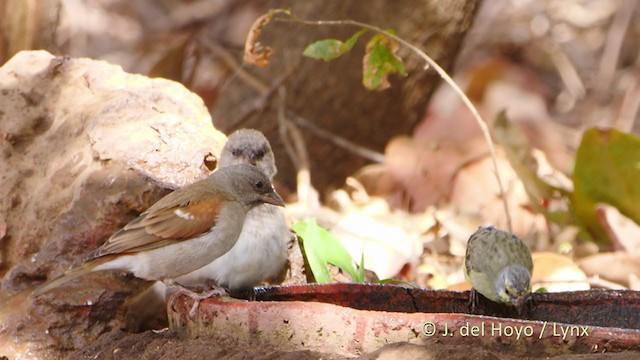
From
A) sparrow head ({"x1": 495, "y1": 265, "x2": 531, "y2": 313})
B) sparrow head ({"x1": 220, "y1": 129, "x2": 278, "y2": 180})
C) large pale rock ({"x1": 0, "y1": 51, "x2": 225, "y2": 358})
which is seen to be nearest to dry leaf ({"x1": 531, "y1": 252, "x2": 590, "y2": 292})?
sparrow head ({"x1": 495, "y1": 265, "x2": 531, "y2": 313})

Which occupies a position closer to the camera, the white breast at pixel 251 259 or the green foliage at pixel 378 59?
the white breast at pixel 251 259

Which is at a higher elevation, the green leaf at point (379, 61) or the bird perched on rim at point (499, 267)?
the green leaf at point (379, 61)

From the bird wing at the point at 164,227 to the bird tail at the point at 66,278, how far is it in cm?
7

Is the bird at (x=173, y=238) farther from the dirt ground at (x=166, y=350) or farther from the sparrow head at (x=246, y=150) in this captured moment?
the sparrow head at (x=246, y=150)

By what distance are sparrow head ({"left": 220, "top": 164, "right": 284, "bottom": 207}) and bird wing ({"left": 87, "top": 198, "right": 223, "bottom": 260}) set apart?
0.82 ft

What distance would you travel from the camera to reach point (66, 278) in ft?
13.9

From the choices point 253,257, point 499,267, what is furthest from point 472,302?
point 253,257

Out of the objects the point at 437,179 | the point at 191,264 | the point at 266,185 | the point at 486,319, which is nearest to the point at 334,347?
the point at 486,319

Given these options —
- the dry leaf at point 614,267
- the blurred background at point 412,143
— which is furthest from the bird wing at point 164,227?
the dry leaf at point 614,267

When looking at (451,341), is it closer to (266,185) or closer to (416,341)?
(416,341)

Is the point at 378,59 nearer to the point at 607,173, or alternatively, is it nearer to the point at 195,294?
the point at 607,173

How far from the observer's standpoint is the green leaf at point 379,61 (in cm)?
584

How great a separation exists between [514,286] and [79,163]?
1958mm

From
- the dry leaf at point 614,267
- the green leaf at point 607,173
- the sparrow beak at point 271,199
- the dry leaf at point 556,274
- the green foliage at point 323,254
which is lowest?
the green foliage at point 323,254
